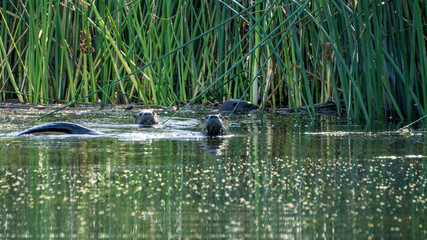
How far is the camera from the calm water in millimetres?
1686

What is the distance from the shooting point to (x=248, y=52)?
470 cm

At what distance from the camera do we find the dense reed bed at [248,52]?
4.95m

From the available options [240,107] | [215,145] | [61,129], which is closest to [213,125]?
[215,145]

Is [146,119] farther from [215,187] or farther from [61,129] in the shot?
[215,187]

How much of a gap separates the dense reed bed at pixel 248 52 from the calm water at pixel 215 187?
81cm

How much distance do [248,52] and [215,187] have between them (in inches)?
98.8

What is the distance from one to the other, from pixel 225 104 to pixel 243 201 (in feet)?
17.5

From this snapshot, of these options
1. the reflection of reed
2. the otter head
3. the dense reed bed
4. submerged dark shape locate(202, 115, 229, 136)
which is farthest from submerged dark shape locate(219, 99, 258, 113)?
the reflection of reed

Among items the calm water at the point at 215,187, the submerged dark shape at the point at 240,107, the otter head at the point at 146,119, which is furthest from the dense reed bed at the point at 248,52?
the calm water at the point at 215,187

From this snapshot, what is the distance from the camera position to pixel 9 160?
3004mm

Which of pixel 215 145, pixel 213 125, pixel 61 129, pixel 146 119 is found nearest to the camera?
pixel 215 145

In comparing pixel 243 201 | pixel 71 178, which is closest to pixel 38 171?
pixel 71 178

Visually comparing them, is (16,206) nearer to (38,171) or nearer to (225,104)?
(38,171)

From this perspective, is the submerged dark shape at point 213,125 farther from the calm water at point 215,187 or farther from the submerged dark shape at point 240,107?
the submerged dark shape at point 240,107
